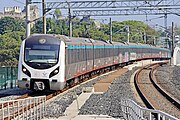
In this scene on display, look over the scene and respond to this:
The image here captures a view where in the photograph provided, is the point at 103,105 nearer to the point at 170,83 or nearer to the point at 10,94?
the point at 10,94

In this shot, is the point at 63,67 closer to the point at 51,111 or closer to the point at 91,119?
the point at 51,111

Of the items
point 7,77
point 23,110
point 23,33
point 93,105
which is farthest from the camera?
point 23,33

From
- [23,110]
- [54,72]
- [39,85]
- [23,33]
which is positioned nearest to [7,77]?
[39,85]

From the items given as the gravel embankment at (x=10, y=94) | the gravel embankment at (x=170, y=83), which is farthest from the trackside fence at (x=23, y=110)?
the gravel embankment at (x=170, y=83)

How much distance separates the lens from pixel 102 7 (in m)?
41.7

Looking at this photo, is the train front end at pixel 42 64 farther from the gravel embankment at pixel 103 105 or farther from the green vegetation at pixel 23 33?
the green vegetation at pixel 23 33

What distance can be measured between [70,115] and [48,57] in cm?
569

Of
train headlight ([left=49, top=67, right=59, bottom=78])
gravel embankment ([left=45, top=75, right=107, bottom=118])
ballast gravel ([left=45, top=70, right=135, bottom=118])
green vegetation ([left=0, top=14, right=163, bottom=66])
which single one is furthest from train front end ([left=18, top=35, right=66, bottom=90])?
green vegetation ([left=0, top=14, right=163, bottom=66])

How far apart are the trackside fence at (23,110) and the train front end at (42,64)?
3.74 metres

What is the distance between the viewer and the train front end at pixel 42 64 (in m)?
19.2

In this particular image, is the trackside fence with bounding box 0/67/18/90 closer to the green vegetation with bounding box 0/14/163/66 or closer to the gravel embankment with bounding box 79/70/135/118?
the gravel embankment with bounding box 79/70/135/118

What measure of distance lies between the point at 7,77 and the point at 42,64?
727 cm

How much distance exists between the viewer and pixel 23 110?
12961 millimetres

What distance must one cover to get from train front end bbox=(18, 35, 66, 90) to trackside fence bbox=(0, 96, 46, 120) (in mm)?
3743
